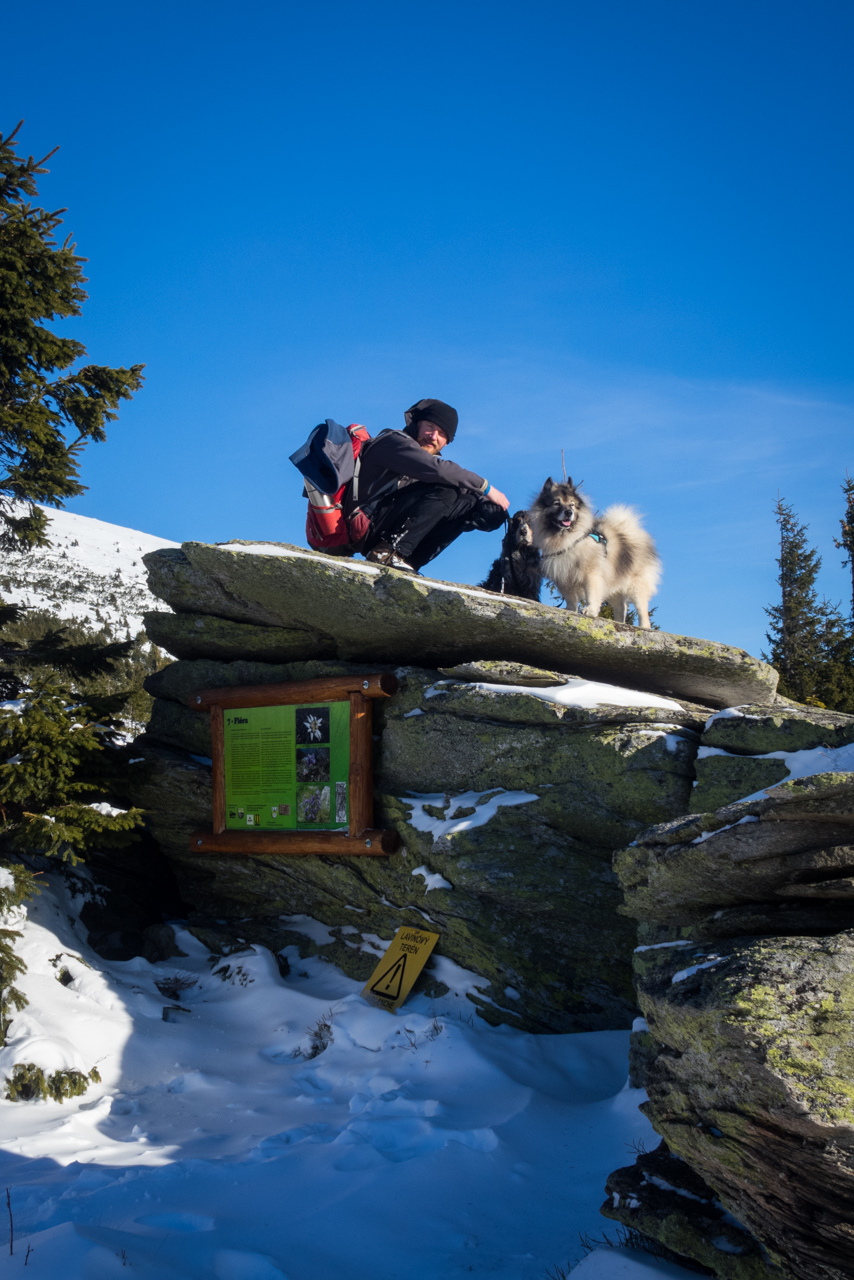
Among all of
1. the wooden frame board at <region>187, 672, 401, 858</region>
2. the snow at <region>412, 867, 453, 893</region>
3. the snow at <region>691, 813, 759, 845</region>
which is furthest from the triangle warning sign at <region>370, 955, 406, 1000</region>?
the snow at <region>691, 813, 759, 845</region>

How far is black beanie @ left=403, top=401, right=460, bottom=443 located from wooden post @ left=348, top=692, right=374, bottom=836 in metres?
2.88

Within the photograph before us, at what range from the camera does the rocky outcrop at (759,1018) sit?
2.51 metres

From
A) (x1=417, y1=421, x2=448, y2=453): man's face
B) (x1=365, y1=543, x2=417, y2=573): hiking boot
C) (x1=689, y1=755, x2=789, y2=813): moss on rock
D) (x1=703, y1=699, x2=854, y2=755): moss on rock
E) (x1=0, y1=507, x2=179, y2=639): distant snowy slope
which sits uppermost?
(x1=0, y1=507, x2=179, y2=639): distant snowy slope

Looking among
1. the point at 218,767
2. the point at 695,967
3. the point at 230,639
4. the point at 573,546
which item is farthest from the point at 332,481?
the point at 695,967

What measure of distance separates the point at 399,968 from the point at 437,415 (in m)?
5.22

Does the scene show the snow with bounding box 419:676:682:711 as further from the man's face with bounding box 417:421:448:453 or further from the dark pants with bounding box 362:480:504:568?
the man's face with bounding box 417:421:448:453

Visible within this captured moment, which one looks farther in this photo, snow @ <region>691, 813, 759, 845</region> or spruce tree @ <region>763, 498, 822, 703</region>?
spruce tree @ <region>763, 498, 822, 703</region>

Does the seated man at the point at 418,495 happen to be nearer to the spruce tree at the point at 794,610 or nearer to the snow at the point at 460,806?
the snow at the point at 460,806

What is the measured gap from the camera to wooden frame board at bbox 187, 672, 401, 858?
683cm

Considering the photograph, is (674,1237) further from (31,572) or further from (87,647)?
(31,572)

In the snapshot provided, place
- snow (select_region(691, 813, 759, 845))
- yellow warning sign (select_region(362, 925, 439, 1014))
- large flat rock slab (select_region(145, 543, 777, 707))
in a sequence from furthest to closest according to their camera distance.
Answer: large flat rock slab (select_region(145, 543, 777, 707))
yellow warning sign (select_region(362, 925, 439, 1014))
snow (select_region(691, 813, 759, 845))

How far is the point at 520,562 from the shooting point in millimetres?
8289

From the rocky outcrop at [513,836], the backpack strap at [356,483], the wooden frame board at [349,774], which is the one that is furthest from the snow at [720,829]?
the backpack strap at [356,483]

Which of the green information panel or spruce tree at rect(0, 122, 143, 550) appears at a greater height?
spruce tree at rect(0, 122, 143, 550)
